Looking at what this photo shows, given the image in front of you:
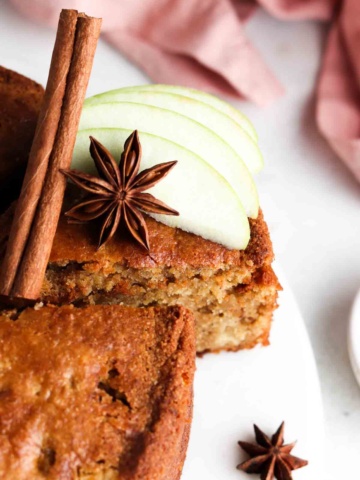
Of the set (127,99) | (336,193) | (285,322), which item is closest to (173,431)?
(285,322)

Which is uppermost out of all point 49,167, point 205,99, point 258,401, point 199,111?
point 205,99

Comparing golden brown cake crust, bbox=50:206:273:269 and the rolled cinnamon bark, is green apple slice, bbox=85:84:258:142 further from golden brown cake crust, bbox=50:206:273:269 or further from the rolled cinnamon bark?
golden brown cake crust, bbox=50:206:273:269

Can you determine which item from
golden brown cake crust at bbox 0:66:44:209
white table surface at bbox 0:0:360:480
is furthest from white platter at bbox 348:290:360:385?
golden brown cake crust at bbox 0:66:44:209

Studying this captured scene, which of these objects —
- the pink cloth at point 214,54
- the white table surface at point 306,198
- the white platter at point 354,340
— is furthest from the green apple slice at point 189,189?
the pink cloth at point 214,54

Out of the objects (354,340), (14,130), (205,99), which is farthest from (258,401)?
(14,130)

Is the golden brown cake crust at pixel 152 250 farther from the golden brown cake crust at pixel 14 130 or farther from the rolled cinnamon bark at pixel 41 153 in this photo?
the golden brown cake crust at pixel 14 130

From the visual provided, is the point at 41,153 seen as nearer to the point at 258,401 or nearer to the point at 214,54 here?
the point at 258,401
